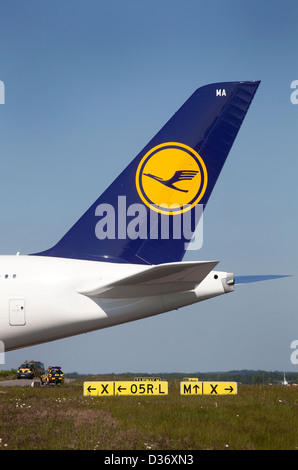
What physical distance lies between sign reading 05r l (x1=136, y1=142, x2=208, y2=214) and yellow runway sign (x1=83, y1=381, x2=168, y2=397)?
14662 mm

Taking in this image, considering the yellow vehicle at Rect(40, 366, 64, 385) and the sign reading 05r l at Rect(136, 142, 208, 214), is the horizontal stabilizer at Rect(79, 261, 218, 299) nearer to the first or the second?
the sign reading 05r l at Rect(136, 142, 208, 214)

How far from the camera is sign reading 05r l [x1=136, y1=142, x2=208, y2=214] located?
2006 centimetres

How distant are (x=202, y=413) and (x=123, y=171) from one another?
33.2 ft

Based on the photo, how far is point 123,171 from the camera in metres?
21.0

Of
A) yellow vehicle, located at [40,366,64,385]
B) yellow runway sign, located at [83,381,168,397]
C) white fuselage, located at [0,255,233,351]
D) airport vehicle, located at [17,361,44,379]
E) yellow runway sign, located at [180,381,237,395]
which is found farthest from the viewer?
airport vehicle, located at [17,361,44,379]

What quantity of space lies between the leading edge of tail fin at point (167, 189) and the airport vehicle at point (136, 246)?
0.04m

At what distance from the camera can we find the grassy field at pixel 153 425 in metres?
16.1

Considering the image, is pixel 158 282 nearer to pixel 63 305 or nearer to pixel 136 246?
pixel 136 246

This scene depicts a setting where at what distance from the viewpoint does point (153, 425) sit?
62.0ft

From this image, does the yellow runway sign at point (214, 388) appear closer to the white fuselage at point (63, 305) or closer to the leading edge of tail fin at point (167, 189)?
the leading edge of tail fin at point (167, 189)

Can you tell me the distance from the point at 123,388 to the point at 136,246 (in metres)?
13.6

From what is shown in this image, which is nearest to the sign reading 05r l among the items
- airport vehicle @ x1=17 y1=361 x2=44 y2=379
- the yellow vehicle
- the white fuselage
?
the white fuselage

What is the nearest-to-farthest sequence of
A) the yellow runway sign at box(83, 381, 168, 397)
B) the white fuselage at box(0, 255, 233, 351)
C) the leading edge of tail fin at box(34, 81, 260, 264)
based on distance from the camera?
the white fuselage at box(0, 255, 233, 351), the leading edge of tail fin at box(34, 81, 260, 264), the yellow runway sign at box(83, 381, 168, 397)
